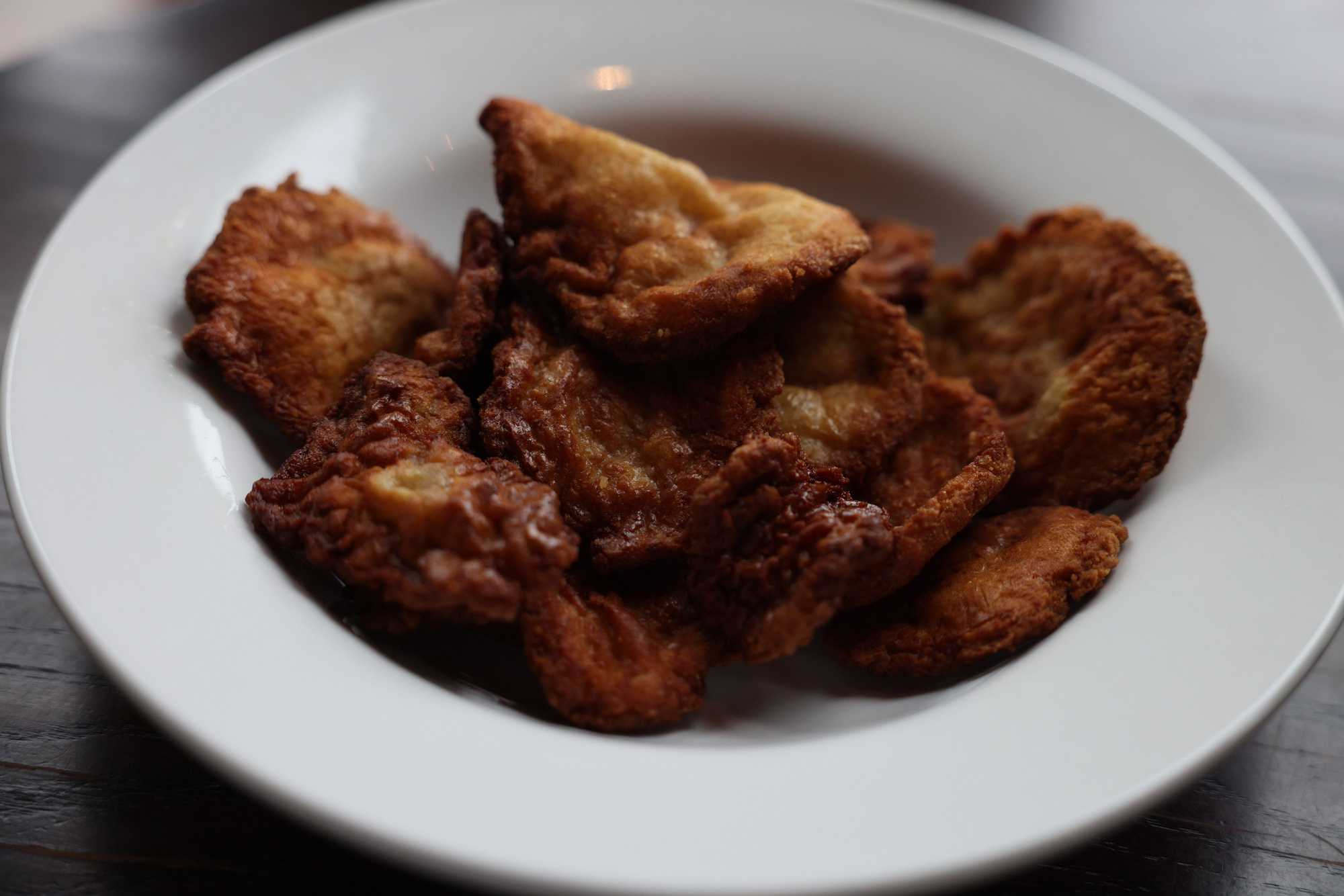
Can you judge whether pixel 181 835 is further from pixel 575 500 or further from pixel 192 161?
pixel 192 161

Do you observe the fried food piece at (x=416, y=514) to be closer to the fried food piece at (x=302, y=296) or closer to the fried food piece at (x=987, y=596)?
the fried food piece at (x=302, y=296)

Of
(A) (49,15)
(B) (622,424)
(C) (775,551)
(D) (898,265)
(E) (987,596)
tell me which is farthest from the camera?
(A) (49,15)

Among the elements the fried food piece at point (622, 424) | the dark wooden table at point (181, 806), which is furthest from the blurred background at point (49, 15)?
the fried food piece at point (622, 424)

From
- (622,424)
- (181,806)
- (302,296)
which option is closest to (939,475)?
(622,424)

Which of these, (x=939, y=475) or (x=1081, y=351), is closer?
(x=939, y=475)

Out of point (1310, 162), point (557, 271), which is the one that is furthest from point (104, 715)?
point (1310, 162)

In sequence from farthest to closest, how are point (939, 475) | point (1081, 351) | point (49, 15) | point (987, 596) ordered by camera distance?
point (49, 15)
point (1081, 351)
point (939, 475)
point (987, 596)

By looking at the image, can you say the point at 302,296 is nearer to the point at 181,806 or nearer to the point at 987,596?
the point at 181,806
